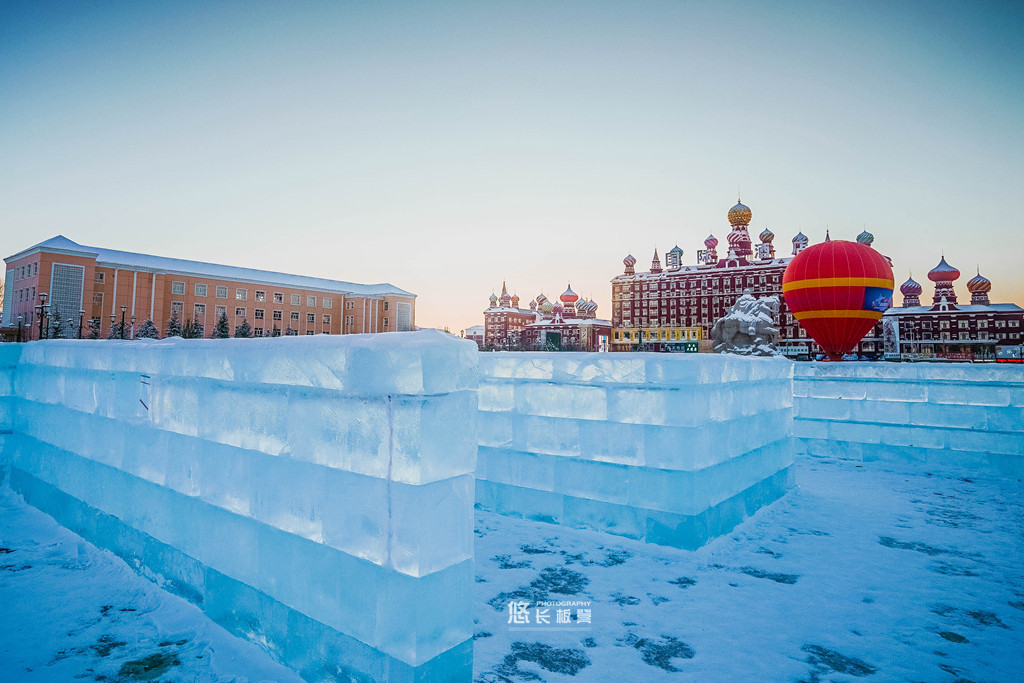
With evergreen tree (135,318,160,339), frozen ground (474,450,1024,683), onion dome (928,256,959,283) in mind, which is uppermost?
onion dome (928,256,959,283)

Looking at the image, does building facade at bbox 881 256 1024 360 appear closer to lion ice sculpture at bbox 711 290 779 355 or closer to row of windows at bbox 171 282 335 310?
lion ice sculpture at bbox 711 290 779 355

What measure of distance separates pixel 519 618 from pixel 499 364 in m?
2.19

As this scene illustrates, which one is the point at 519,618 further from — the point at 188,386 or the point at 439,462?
the point at 188,386

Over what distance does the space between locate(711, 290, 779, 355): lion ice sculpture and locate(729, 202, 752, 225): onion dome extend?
163ft

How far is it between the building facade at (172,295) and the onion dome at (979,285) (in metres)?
69.5

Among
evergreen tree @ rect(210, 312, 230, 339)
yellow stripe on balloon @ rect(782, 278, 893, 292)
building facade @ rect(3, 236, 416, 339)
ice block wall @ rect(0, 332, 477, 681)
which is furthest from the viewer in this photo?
evergreen tree @ rect(210, 312, 230, 339)

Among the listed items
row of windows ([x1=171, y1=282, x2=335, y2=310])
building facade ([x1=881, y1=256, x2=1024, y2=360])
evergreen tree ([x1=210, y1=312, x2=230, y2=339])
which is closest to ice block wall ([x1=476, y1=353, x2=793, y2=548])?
evergreen tree ([x1=210, y1=312, x2=230, y2=339])

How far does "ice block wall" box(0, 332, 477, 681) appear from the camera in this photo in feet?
5.32

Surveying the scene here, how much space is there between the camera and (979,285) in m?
63.4

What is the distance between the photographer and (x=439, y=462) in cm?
166

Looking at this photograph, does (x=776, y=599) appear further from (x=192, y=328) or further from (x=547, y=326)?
(x=547, y=326)

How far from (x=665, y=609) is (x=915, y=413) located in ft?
19.6

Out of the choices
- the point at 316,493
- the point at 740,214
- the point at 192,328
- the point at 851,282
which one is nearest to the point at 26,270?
the point at 192,328

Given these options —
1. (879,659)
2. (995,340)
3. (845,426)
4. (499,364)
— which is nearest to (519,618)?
(879,659)
